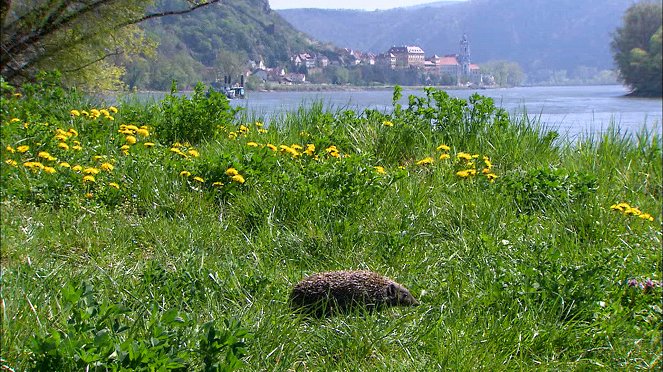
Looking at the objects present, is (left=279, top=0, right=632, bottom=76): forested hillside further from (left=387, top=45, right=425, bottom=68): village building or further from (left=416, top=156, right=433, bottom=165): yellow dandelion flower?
(left=416, top=156, right=433, bottom=165): yellow dandelion flower

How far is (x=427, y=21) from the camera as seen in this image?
717cm

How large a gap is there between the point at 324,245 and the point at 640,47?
2787 millimetres

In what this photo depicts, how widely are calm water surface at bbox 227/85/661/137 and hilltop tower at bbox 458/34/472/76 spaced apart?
0.24 m

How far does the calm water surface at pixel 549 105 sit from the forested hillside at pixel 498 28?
68 centimetres

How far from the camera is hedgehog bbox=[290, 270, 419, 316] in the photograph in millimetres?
3395

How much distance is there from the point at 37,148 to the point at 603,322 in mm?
4469

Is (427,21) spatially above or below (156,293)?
above

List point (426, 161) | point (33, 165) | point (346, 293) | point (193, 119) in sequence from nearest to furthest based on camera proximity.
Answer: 1. point (346, 293)
2. point (33, 165)
3. point (426, 161)
4. point (193, 119)

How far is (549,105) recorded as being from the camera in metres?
8.73

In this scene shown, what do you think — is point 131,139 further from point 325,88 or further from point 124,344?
point 124,344

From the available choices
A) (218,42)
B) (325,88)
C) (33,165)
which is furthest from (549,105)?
(33,165)

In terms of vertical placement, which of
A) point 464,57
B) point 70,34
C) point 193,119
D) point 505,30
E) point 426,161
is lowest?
point 426,161

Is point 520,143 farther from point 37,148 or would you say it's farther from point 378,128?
point 37,148

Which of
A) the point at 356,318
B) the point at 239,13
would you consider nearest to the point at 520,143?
the point at 356,318
